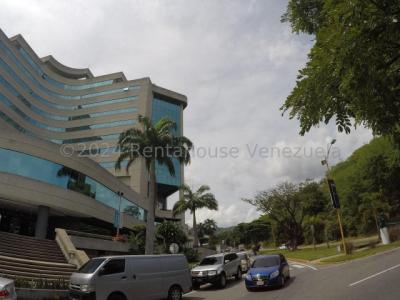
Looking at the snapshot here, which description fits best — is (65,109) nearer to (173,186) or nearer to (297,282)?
(173,186)

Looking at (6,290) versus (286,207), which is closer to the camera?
(6,290)

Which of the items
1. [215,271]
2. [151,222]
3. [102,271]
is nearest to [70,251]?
[151,222]

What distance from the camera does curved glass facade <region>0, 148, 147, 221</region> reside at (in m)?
26.3

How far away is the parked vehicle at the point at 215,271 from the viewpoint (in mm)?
16656

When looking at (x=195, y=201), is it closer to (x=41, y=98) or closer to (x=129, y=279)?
(x=129, y=279)

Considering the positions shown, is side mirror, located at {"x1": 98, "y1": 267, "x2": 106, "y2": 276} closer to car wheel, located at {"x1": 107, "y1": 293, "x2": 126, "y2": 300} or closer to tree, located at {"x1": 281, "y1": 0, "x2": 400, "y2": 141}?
car wheel, located at {"x1": 107, "y1": 293, "x2": 126, "y2": 300}

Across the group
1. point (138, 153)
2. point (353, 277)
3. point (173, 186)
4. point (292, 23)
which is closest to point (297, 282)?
point (353, 277)

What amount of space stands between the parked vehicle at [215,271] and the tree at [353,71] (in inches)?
477

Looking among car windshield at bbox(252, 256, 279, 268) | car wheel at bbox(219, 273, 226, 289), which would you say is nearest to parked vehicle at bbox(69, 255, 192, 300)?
car wheel at bbox(219, 273, 226, 289)

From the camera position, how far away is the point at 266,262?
15.9m

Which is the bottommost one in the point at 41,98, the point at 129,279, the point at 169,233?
the point at 129,279

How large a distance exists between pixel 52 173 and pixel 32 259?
1010 centimetres

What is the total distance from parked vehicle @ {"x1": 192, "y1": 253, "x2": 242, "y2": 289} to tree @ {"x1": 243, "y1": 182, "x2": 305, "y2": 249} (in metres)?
30.9

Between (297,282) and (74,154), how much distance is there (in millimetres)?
23658
